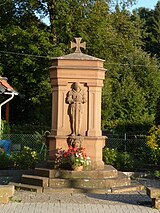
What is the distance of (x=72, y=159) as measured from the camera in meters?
11.8

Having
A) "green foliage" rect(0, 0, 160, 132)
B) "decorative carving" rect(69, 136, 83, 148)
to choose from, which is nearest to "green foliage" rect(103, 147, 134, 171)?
"decorative carving" rect(69, 136, 83, 148)

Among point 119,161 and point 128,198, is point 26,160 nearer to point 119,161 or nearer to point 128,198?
point 119,161

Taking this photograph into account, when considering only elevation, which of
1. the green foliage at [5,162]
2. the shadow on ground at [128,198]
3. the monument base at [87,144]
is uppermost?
the monument base at [87,144]

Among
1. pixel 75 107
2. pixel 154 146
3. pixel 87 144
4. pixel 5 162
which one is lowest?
pixel 5 162

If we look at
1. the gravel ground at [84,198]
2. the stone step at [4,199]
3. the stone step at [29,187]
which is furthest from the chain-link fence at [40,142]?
the stone step at [4,199]

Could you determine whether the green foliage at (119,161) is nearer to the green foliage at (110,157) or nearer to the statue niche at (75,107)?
the green foliage at (110,157)

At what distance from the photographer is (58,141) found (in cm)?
1259

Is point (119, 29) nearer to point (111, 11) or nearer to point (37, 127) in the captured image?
point (111, 11)

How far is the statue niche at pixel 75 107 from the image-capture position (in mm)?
12602

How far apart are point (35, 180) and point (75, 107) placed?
2.32 metres

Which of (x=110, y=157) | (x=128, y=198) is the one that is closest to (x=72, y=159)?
(x=128, y=198)

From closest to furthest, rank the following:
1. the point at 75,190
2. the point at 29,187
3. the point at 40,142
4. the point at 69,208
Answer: the point at 69,208 < the point at 75,190 < the point at 29,187 < the point at 40,142

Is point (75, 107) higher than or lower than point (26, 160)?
higher

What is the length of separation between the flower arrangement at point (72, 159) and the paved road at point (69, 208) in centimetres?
249
